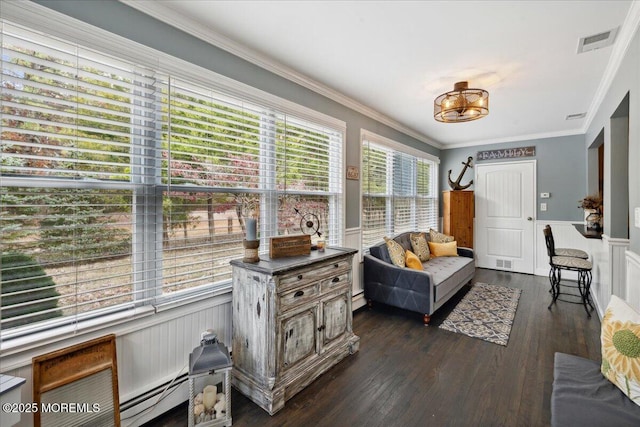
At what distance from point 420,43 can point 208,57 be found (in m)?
1.64

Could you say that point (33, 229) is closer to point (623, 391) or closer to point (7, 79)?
point (7, 79)

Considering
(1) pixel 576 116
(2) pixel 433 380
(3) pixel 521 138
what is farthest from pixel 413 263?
(3) pixel 521 138

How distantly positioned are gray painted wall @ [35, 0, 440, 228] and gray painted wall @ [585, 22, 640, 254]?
7.78 ft

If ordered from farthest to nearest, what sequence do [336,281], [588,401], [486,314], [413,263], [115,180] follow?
[413,263]
[486,314]
[336,281]
[115,180]
[588,401]

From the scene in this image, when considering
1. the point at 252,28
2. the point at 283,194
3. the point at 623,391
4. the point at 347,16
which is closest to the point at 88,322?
the point at 283,194

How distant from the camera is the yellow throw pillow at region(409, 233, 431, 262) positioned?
14.1ft

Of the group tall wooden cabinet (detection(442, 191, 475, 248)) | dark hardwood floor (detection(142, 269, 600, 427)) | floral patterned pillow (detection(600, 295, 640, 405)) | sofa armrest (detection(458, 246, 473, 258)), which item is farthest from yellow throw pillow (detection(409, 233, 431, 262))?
floral patterned pillow (detection(600, 295, 640, 405))

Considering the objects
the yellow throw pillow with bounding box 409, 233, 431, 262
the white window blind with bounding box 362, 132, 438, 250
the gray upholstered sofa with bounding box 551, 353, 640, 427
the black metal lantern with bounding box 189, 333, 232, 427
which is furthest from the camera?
the yellow throw pillow with bounding box 409, 233, 431, 262

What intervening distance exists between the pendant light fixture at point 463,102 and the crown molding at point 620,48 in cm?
90

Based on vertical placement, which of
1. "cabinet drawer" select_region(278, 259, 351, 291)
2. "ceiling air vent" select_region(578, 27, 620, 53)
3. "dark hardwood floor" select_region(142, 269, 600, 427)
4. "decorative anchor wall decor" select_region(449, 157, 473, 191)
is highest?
"ceiling air vent" select_region(578, 27, 620, 53)

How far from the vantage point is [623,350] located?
53.7 inches

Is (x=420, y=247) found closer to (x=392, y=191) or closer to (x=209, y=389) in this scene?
(x=392, y=191)

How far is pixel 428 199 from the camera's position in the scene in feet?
18.7

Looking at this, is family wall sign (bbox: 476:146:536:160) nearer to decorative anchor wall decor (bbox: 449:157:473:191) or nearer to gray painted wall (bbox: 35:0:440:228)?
decorative anchor wall decor (bbox: 449:157:473:191)
